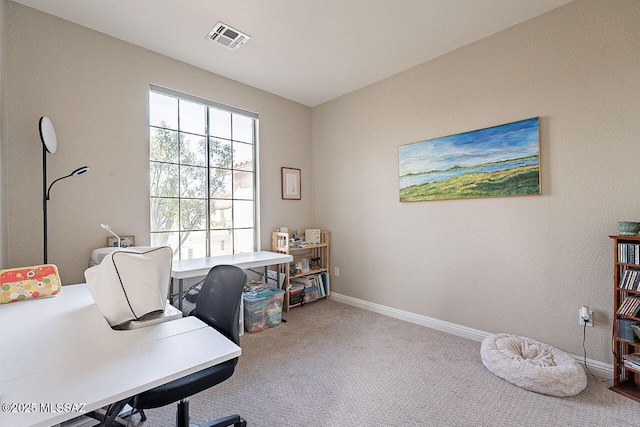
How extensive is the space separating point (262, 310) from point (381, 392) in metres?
1.43

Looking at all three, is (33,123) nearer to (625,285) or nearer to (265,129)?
(265,129)

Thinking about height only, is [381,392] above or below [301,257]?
A: below

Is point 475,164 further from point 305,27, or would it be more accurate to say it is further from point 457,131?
point 305,27

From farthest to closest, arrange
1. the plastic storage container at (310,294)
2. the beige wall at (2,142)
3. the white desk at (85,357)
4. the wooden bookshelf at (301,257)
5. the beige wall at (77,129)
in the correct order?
the plastic storage container at (310,294), the wooden bookshelf at (301,257), the beige wall at (77,129), the beige wall at (2,142), the white desk at (85,357)

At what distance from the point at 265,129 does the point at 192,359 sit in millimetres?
3092

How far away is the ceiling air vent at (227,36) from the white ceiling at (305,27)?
1.7 inches

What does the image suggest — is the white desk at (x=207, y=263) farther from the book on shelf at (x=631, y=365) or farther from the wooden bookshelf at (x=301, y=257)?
the book on shelf at (x=631, y=365)

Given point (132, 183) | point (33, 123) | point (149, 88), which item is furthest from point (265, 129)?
point (33, 123)

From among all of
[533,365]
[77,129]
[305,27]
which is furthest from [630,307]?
[77,129]

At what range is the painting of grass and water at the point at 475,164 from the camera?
2.32m

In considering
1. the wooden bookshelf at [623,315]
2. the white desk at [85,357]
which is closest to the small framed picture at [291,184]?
the white desk at [85,357]

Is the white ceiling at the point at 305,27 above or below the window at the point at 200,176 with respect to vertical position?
above

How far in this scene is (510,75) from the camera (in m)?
2.41

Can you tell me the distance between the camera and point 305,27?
2381 millimetres
